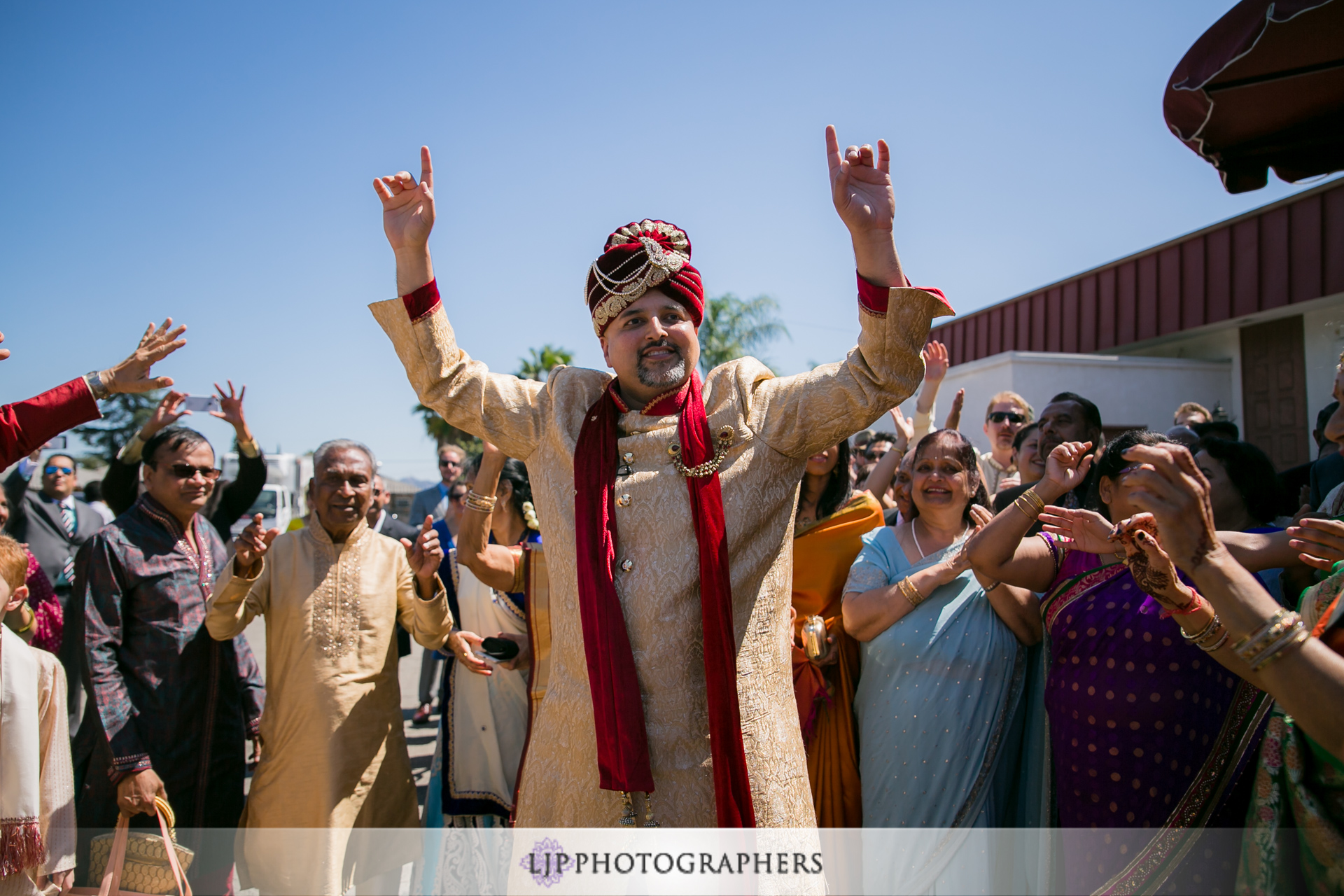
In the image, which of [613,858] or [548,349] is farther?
[548,349]

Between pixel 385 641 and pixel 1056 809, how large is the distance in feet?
8.38

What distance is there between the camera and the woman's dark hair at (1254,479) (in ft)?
9.42

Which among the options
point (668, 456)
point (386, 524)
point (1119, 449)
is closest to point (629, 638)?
point (668, 456)

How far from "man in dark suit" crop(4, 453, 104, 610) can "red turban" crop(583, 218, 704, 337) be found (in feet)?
13.6

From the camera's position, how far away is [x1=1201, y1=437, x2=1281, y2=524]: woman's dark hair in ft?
9.42

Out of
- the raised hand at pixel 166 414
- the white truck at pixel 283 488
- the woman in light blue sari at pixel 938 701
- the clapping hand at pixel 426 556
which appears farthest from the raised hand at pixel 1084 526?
the white truck at pixel 283 488

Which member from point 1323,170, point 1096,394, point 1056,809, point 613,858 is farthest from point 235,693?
point 1096,394

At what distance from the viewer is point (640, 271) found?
6.70 feet

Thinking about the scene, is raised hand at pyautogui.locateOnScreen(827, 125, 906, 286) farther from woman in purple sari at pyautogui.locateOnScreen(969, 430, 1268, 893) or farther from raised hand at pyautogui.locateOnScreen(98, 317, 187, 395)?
raised hand at pyautogui.locateOnScreen(98, 317, 187, 395)

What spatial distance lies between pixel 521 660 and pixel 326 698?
721 mm

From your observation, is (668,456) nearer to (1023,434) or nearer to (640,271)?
(640,271)

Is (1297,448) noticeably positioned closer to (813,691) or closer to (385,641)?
(813,691)

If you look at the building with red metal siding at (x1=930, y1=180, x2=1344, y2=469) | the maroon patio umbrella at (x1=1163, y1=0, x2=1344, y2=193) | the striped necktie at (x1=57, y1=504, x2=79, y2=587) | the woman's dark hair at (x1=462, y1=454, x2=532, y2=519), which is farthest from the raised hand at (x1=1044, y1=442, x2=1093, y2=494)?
the building with red metal siding at (x1=930, y1=180, x2=1344, y2=469)

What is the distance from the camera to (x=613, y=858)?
1.82 m
